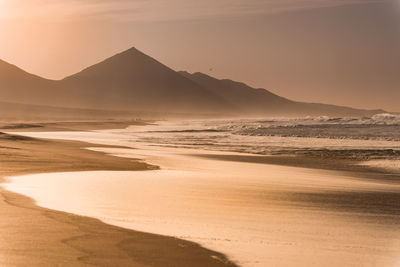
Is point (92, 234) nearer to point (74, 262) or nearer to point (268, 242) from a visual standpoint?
point (74, 262)

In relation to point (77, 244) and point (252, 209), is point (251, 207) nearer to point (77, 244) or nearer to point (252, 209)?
point (252, 209)

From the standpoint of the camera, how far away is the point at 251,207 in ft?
42.4

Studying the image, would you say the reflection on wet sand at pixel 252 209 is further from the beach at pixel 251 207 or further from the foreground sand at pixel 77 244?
the foreground sand at pixel 77 244

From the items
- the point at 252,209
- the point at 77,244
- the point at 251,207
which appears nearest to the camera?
the point at 77,244

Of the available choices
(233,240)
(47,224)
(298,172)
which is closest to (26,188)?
(47,224)

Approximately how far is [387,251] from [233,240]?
7.58 ft

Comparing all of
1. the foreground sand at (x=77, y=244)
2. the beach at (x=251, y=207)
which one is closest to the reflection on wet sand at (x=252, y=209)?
the beach at (x=251, y=207)

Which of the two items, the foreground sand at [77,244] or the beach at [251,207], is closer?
the foreground sand at [77,244]

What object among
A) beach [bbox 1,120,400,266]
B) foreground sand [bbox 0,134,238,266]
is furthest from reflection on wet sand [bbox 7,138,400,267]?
foreground sand [bbox 0,134,238,266]

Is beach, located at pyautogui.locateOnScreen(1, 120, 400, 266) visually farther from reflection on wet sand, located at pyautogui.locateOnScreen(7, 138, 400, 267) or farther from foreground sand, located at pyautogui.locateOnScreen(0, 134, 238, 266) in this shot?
foreground sand, located at pyautogui.locateOnScreen(0, 134, 238, 266)

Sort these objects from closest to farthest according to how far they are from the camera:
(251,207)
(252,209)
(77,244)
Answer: (77,244), (252,209), (251,207)

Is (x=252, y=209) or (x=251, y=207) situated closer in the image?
(x=252, y=209)

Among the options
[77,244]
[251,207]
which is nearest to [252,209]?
[251,207]

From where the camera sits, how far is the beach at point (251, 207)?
9203 mm
